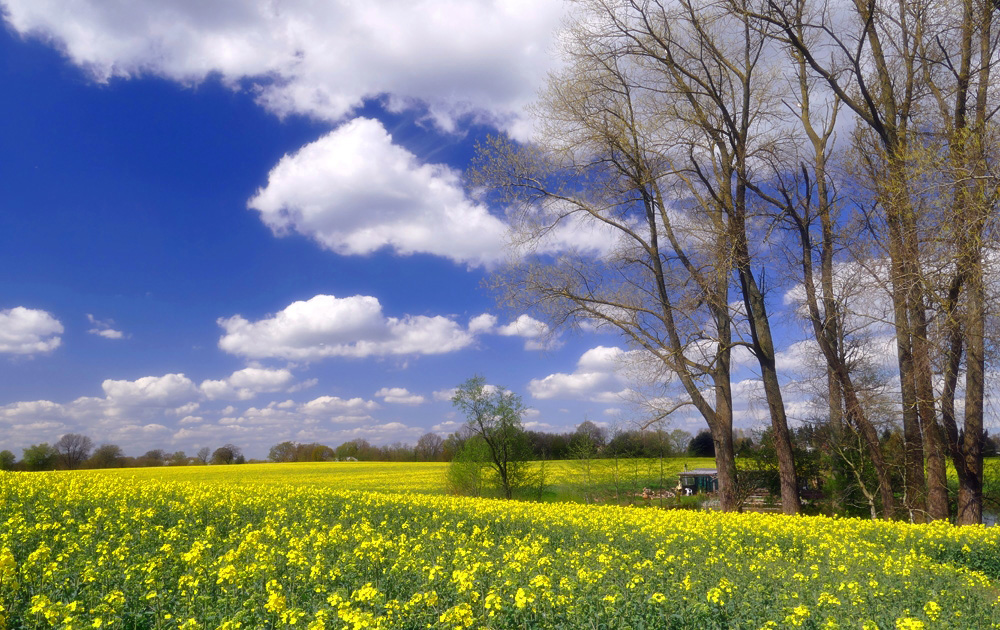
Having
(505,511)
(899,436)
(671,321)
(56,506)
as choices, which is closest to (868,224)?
(671,321)

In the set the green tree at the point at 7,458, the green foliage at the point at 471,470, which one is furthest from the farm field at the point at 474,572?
the green tree at the point at 7,458

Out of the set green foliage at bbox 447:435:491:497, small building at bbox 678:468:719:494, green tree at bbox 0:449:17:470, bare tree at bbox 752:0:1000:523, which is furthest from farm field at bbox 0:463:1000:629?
green tree at bbox 0:449:17:470

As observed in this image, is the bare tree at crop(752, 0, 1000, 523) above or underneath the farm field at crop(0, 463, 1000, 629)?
above

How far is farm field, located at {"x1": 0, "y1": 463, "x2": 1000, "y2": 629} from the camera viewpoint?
17.0 feet

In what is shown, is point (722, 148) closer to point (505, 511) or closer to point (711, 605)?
point (505, 511)

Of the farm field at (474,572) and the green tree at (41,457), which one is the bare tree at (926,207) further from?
the green tree at (41,457)

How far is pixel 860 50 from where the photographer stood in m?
15.2

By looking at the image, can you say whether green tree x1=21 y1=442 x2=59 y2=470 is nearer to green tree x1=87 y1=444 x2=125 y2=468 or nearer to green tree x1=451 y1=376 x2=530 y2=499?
green tree x1=87 y1=444 x2=125 y2=468

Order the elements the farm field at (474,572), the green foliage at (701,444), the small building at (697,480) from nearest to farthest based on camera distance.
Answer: the farm field at (474,572), the small building at (697,480), the green foliage at (701,444)

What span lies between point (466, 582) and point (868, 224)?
15.5 meters

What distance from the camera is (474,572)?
5.73 m

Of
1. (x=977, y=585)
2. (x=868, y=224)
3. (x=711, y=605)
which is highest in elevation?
(x=868, y=224)

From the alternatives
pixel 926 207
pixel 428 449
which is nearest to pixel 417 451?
pixel 428 449

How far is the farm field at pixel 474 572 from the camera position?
204 inches
